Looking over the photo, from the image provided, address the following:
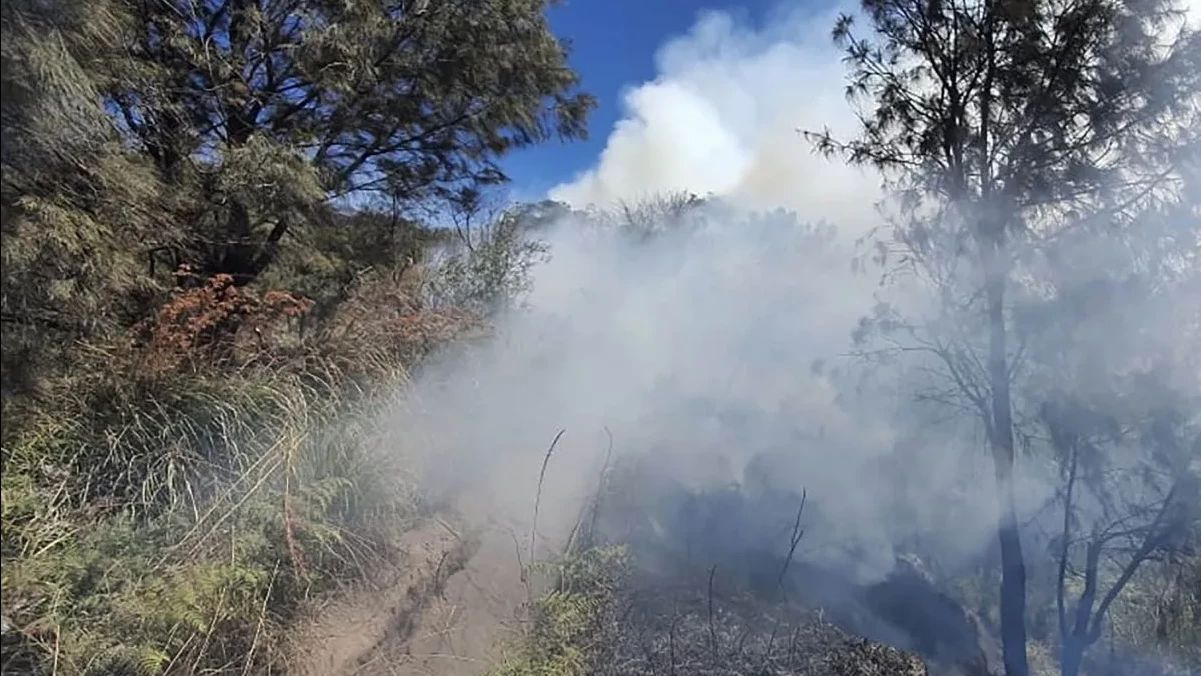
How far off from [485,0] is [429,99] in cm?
96

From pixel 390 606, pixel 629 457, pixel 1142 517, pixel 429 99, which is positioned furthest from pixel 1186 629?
pixel 429 99

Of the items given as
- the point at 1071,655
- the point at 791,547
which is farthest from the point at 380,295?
the point at 1071,655

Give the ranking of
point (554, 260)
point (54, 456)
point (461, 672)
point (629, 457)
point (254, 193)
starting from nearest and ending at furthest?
point (54, 456) < point (461, 672) < point (254, 193) < point (629, 457) < point (554, 260)

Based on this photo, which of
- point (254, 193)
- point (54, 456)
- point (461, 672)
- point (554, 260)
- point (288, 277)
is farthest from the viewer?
point (554, 260)

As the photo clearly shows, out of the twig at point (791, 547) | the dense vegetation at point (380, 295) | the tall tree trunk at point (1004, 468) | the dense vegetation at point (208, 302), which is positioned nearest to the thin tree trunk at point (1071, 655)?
the dense vegetation at point (380, 295)

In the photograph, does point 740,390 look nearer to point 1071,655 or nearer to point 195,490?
point 1071,655

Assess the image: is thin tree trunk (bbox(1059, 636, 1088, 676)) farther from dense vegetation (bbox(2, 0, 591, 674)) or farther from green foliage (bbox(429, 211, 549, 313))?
dense vegetation (bbox(2, 0, 591, 674))

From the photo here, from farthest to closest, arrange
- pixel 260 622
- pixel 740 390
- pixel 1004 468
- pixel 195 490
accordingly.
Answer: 1. pixel 740 390
2. pixel 1004 468
3. pixel 195 490
4. pixel 260 622

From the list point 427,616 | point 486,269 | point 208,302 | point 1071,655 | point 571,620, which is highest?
point 486,269

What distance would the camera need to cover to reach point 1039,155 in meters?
6.45

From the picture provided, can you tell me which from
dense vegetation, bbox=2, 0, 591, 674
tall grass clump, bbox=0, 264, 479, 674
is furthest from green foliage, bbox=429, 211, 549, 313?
tall grass clump, bbox=0, 264, 479, 674

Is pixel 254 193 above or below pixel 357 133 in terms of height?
below

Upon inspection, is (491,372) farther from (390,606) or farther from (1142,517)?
(1142,517)

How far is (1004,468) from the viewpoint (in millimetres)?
7125
